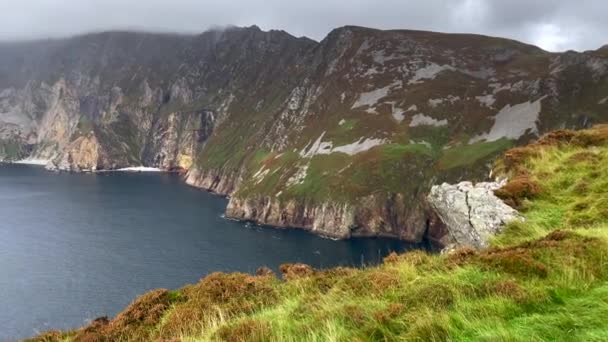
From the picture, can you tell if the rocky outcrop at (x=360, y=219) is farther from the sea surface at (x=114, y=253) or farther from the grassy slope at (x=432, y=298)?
the grassy slope at (x=432, y=298)

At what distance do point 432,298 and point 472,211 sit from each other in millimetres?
10796

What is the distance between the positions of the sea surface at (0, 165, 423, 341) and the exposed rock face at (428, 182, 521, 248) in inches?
1713

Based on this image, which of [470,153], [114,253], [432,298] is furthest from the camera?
[470,153]

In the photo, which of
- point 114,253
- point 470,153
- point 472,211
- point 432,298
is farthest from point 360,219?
point 432,298

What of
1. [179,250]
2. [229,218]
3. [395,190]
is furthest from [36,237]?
[395,190]

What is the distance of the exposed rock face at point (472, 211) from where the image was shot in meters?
17.0

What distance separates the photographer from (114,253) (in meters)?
119

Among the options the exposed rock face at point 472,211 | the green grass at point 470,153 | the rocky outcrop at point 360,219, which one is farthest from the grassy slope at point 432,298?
the green grass at point 470,153

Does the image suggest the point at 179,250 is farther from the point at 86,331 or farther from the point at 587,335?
the point at 587,335

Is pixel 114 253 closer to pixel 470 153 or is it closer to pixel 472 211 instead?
pixel 472 211

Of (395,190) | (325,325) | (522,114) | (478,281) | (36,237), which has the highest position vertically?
(522,114)

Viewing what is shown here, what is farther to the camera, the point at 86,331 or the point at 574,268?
the point at 86,331

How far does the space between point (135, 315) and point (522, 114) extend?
595 feet

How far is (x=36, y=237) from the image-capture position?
134 meters
